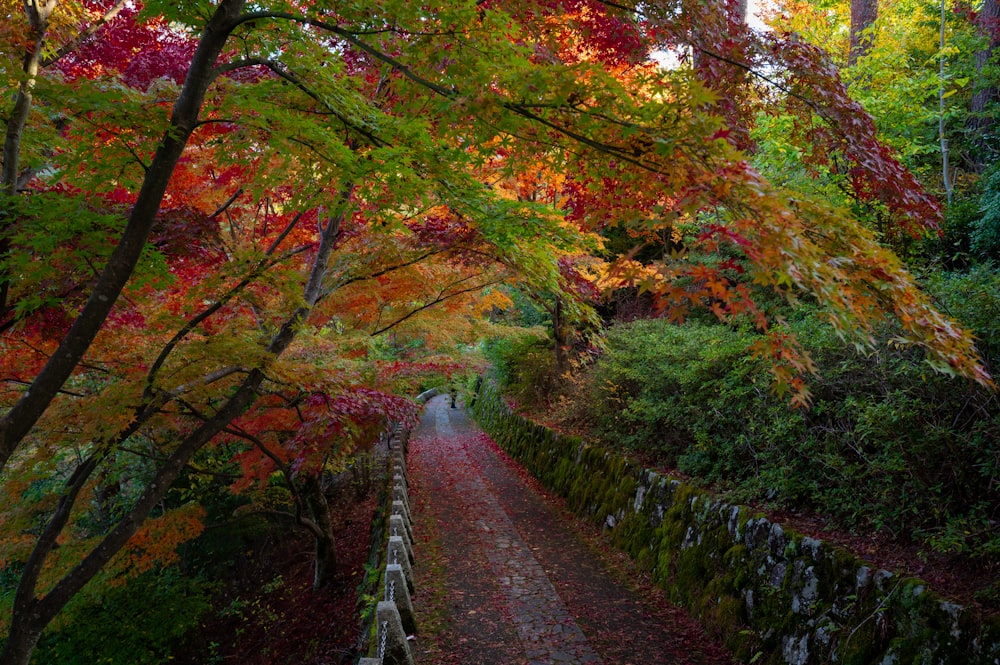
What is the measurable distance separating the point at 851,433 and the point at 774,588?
5.36 feet

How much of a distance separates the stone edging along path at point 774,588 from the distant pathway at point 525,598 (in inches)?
17.8

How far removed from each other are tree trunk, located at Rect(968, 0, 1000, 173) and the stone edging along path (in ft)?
29.5

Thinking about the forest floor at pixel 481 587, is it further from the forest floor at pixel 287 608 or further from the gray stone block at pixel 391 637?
the gray stone block at pixel 391 637

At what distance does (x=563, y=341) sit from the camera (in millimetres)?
14695

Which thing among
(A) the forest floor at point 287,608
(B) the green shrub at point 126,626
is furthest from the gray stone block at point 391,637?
(B) the green shrub at point 126,626

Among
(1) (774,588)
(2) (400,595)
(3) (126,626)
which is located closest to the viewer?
(1) (774,588)

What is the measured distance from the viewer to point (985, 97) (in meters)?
10.6

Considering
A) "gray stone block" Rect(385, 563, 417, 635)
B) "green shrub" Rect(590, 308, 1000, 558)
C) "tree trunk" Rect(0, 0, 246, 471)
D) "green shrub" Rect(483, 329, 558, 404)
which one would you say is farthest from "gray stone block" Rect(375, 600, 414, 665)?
"green shrub" Rect(483, 329, 558, 404)

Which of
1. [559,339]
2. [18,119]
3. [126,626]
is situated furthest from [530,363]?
[18,119]

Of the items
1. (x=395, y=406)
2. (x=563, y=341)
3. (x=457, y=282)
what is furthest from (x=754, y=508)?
(x=563, y=341)

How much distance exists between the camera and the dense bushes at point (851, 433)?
420 cm

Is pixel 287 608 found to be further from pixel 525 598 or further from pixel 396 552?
pixel 525 598

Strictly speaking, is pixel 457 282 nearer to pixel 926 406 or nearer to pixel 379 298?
pixel 379 298

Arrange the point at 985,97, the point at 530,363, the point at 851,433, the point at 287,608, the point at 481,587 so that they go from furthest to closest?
the point at 530,363 → the point at 287,608 → the point at 985,97 → the point at 481,587 → the point at 851,433
